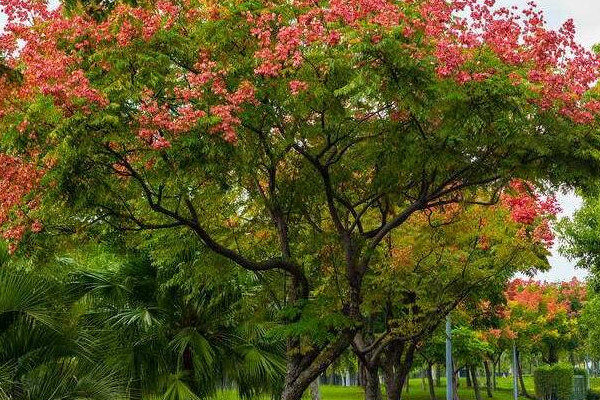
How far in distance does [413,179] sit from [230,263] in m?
3.98

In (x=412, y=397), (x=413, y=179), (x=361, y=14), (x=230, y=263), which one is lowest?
(x=412, y=397)

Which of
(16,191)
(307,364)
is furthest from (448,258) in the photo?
(16,191)

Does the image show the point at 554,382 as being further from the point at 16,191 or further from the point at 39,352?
the point at 16,191

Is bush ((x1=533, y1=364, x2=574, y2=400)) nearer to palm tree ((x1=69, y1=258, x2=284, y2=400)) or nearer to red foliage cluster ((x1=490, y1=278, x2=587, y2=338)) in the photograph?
red foliage cluster ((x1=490, y1=278, x2=587, y2=338))

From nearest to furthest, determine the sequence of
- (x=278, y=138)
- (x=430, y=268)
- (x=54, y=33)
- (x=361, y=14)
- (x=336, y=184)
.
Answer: (x=361, y=14) → (x=54, y=33) → (x=278, y=138) → (x=336, y=184) → (x=430, y=268)

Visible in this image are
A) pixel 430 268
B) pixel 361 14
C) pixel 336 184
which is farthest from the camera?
pixel 430 268

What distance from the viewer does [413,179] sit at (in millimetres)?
12414

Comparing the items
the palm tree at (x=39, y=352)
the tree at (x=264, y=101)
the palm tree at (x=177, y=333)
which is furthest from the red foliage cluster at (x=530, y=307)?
the palm tree at (x=39, y=352)

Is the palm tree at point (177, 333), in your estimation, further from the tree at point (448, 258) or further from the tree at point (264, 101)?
the tree at point (264, 101)

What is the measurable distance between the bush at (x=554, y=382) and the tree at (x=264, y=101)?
34.9 metres

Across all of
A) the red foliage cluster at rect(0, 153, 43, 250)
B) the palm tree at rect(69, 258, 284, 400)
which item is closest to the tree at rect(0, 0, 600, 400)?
the red foliage cluster at rect(0, 153, 43, 250)

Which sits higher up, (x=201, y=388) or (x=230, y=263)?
(x=230, y=263)

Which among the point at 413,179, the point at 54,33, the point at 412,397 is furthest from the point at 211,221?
the point at 412,397

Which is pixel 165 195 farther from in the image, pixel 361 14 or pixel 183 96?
pixel 361 14
